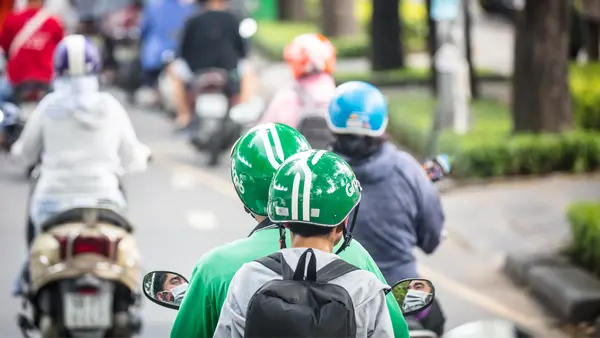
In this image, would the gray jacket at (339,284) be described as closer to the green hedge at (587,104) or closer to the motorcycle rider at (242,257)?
the motorcycle rider at (242,257)

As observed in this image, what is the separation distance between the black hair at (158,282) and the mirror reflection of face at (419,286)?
80 cm

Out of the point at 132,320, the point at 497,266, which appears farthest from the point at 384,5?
the point at 132,320

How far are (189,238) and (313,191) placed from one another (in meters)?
7.86

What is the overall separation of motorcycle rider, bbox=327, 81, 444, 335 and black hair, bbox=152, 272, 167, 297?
5.86 ft

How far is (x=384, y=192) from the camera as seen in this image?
21.4ft

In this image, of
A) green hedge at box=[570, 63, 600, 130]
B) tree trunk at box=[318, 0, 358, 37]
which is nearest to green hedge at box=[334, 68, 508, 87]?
tree trunk at box=[318, 0, 358, 37]

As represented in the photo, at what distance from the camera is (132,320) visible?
8383 millimetres

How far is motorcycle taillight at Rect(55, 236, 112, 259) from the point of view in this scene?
320 inches

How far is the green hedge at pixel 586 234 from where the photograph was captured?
10.2m

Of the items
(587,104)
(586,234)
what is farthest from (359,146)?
(587,104)

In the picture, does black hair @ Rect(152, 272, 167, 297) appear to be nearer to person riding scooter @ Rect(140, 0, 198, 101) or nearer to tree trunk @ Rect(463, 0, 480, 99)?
tree trunk @ Rect(463, 0, 480, 99)

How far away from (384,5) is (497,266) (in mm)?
11379

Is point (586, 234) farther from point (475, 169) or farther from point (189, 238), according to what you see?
point (475, 169)

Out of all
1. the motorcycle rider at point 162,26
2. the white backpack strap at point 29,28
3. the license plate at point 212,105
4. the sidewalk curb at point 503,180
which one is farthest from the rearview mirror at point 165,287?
the motorcycle rider at point 162,26
